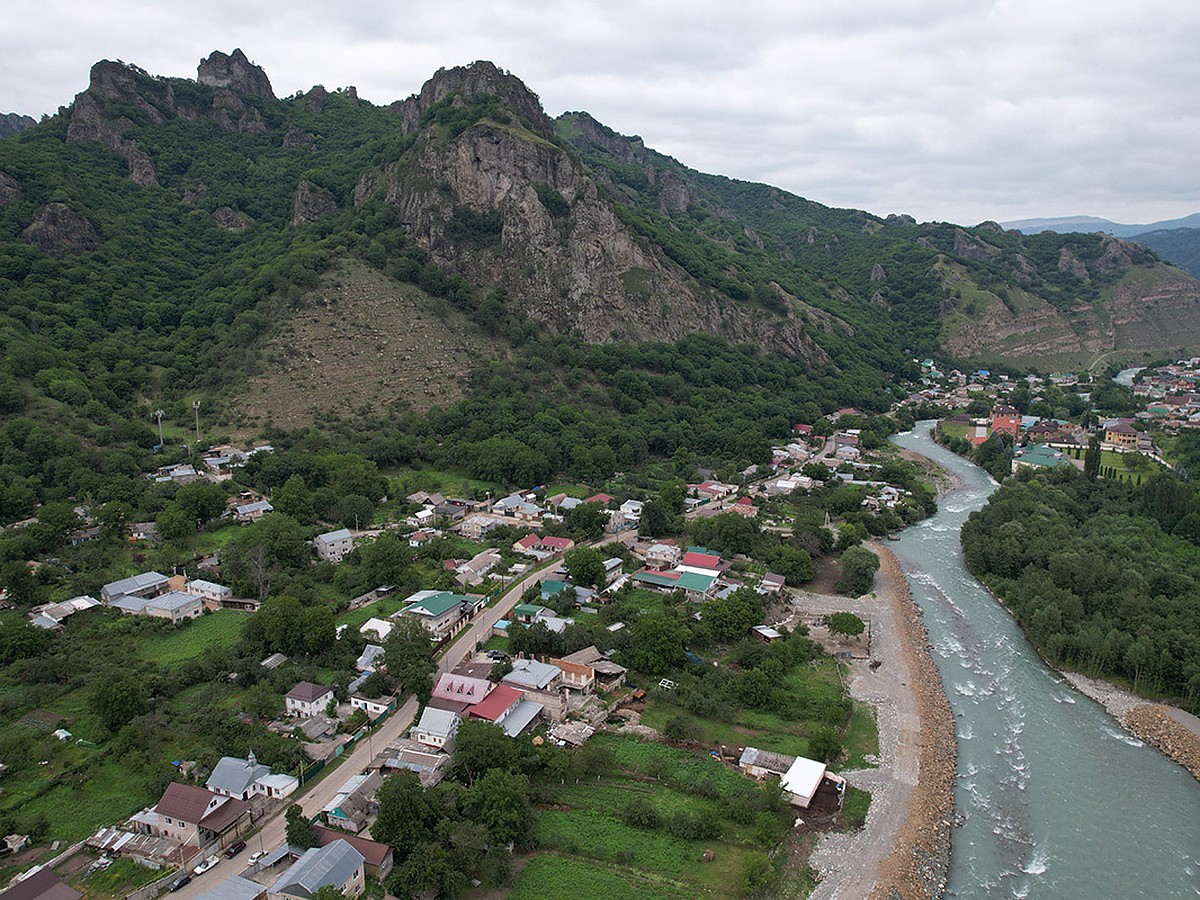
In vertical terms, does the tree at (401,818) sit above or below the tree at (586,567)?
below

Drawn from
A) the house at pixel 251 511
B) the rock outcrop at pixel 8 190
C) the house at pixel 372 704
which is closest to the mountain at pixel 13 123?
the rock outcrop at pixel 8 190

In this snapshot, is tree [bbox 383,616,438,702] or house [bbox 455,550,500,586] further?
house [bbox 455,550,500,586]

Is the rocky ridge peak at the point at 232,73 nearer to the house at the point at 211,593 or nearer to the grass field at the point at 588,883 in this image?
the house at the point at 211,593

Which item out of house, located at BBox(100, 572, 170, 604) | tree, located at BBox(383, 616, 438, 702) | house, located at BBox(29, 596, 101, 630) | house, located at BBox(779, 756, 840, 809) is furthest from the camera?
house, located at BBox(100, 572, 170, 604)

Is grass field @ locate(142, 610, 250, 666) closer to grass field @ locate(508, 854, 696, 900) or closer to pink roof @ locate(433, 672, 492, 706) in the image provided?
pink roof @ locate(433, 672, 492, 706)

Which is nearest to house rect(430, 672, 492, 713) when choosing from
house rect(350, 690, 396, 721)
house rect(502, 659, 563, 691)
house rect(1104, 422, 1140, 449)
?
house rect(502, 659, 563, 691)

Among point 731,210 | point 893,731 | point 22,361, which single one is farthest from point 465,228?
point 731,210

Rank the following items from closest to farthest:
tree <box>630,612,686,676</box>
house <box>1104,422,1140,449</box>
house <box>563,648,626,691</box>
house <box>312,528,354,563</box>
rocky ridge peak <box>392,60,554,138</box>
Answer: house <box>563,648,626,691</box> → tree <box>630,612,686,676</box> → house <box>312,528,354,563</box> → house <box>1104,422,1140,449</box> → rocky ridge peak <box>392,60,554,138</box>
